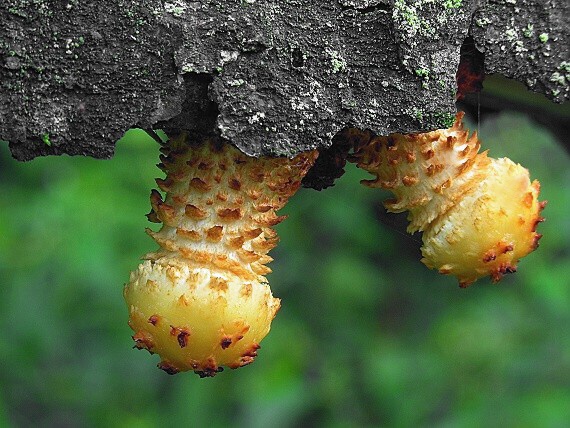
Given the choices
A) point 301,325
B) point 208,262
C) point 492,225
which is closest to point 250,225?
point 208,262

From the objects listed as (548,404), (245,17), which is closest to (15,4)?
(245,17)

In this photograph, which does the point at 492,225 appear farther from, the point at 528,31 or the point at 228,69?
the point at 228,69

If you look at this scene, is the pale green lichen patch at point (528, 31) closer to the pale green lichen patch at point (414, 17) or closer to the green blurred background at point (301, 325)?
the pale green lichen patch at point (414, 17)

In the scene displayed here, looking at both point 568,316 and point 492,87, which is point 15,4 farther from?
point 568,316

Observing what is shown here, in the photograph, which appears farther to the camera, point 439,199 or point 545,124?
point 545,124

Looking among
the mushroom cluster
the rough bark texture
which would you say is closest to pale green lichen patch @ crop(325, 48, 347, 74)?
the rough bark texture

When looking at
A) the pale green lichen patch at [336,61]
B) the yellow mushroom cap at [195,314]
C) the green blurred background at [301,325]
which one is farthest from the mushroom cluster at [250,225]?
the green blurred background at [301,325]

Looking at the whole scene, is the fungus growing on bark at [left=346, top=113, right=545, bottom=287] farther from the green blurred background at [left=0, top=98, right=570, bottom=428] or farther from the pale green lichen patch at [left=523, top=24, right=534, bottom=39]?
the green blurred background at [left=0, top=98, right=570, bottom=428]
